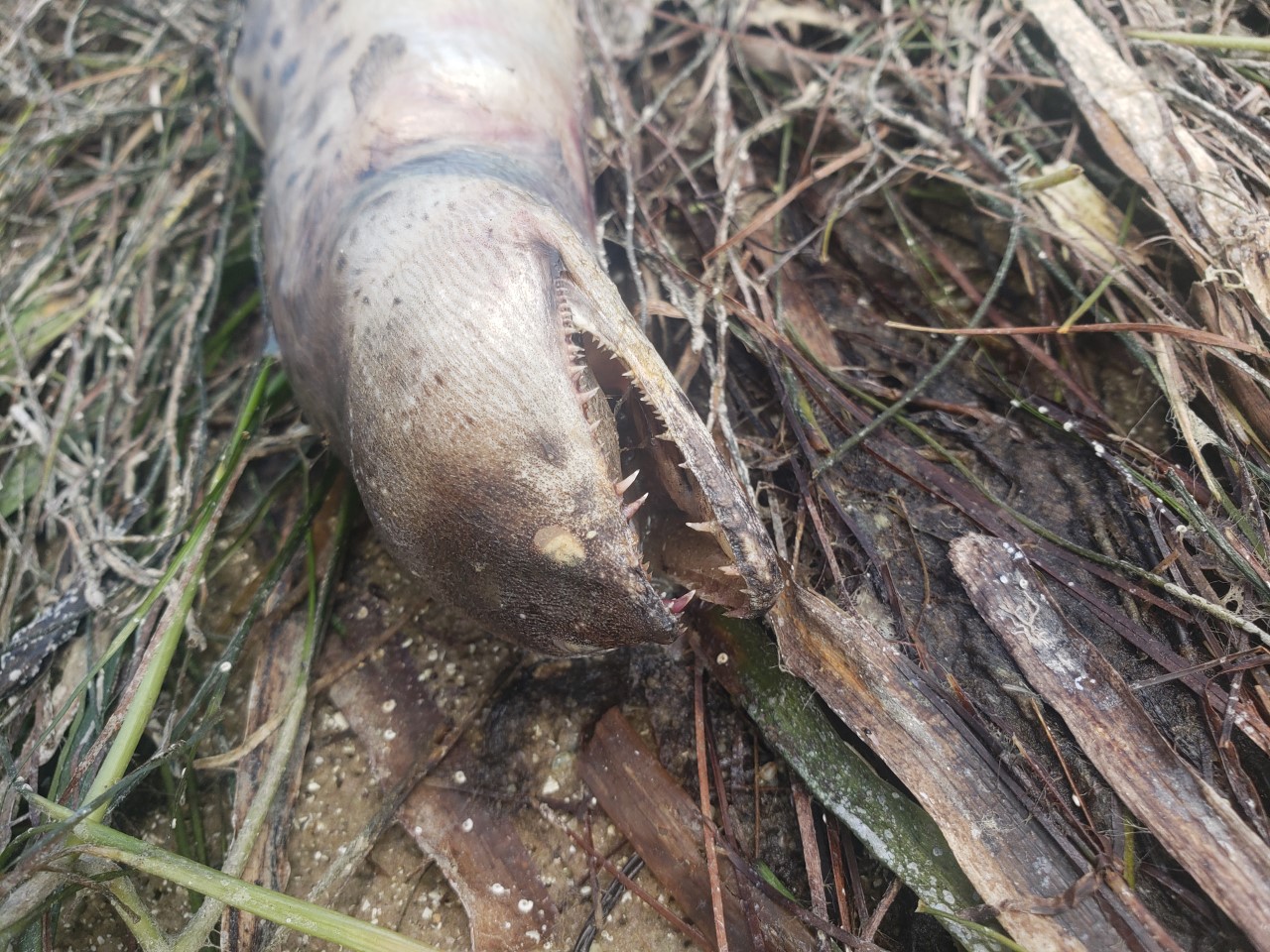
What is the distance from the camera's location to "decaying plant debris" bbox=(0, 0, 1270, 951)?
5.40 feet

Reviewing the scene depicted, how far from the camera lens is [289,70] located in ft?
7.96

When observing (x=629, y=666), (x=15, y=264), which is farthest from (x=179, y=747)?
(x=15, y=264)

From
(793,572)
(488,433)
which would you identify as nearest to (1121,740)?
(793,572)

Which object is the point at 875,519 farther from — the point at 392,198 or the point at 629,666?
the point at 392,198

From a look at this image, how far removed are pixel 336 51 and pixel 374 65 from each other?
0.71 feet

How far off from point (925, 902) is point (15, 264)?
3281 millimetres

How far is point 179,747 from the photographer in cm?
181

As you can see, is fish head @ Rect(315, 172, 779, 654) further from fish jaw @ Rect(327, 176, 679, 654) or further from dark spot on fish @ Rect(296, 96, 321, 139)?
dark spot on fish @ Rect(296, 96, 321, 139)

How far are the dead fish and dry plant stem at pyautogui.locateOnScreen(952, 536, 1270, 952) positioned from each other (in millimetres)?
541

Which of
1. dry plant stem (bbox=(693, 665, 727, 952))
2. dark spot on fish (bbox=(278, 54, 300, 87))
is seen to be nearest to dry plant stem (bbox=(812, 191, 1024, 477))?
dry plant stem (bbox=(693, 665, 727, 952))

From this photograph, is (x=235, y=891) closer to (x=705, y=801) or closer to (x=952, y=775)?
(x=705, y=801)

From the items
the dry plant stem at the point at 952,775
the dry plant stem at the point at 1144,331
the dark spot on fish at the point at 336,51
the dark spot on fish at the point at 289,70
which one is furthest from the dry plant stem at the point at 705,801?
the dark spot on fish at the point at 289,70

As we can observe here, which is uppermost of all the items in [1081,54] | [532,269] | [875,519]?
[1081,54]

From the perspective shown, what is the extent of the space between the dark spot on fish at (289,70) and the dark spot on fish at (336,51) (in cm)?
15
